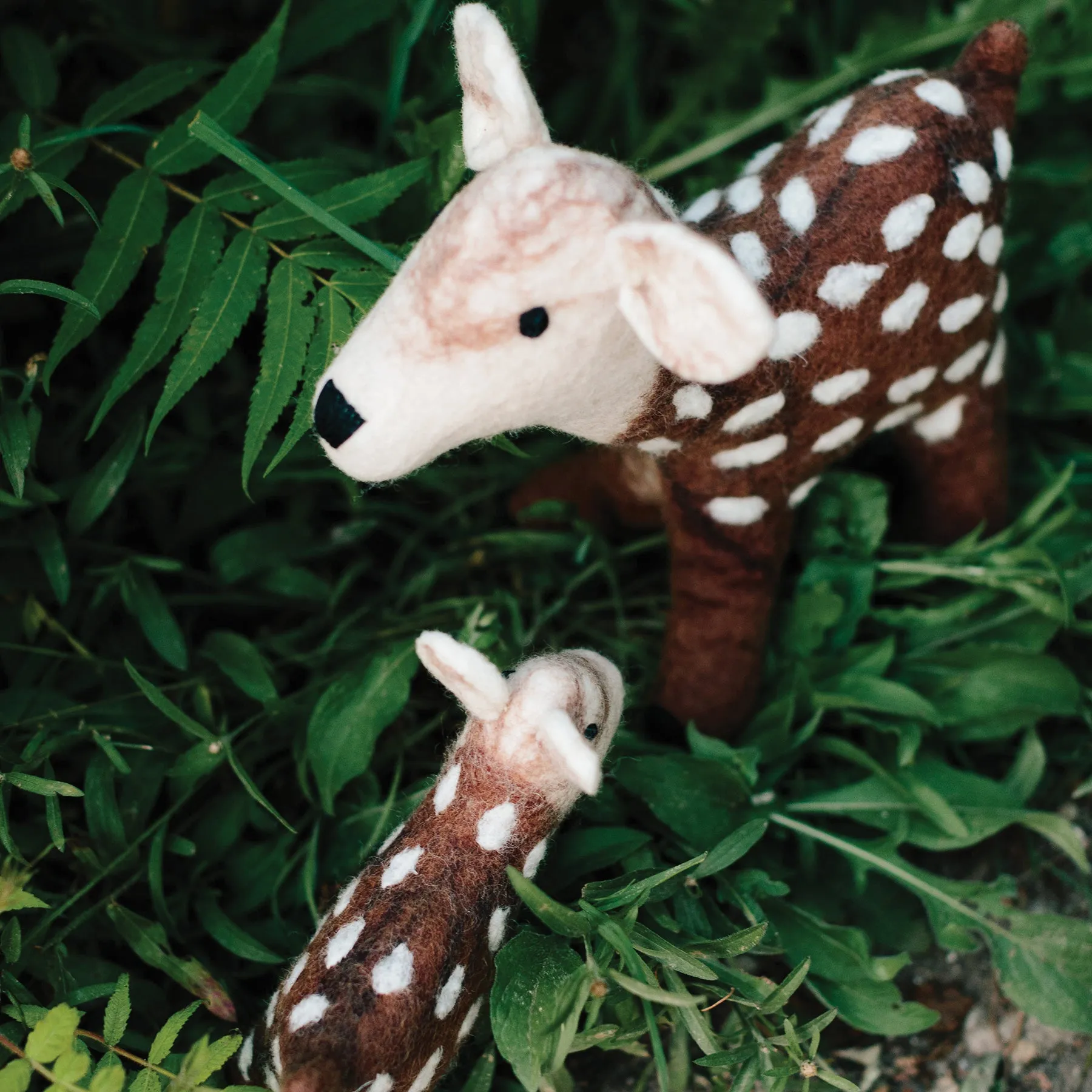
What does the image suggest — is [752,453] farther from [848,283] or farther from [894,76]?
[894,76]

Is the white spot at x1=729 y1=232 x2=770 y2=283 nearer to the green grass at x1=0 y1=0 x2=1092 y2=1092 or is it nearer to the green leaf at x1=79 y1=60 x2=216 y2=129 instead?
the green grass at x1=0 y1=0 x2=1092 y2=1092

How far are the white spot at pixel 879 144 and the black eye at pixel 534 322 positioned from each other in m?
0.38

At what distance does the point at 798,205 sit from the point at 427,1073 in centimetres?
87

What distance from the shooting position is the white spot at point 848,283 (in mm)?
968

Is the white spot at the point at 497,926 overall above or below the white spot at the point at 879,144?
below

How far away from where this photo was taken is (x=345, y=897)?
96cm

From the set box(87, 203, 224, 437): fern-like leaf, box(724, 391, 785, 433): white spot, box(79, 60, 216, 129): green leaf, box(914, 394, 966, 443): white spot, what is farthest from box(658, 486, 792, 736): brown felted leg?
box(79, 60, 216, 129): green leaf

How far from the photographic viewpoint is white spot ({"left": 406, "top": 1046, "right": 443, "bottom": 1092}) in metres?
0.91

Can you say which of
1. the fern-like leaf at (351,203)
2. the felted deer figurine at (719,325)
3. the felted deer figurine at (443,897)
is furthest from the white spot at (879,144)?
the felted deer figurine at (443,897)

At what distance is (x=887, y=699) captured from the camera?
122cm

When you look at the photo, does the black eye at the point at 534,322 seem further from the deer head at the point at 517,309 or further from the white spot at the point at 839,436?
the white spot at the point at 839,436

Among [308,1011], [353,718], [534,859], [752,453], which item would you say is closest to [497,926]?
[534,859]

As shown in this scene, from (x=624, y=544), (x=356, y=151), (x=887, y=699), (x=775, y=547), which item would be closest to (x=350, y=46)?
(x=356, y=151)

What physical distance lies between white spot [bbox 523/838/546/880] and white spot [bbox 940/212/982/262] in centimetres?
69
